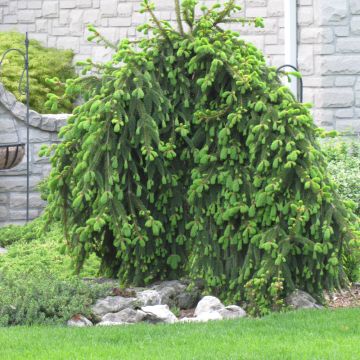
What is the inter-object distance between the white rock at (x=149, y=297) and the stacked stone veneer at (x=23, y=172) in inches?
192

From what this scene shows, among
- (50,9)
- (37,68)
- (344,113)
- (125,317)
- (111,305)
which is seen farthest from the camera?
(50,9)

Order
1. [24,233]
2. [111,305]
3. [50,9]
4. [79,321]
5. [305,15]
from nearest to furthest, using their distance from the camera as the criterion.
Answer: [79,321] < [111,305] < [24,233] < [305,15] < [50,9]

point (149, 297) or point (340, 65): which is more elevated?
point (340, 65)

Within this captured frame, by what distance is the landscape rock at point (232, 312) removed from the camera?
7.37 m

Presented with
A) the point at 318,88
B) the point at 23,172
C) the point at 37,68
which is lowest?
the point at 23,172

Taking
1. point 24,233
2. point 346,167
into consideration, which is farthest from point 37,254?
point 346,167

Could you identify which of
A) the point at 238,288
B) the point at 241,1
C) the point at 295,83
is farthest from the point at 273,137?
the point at 241,1

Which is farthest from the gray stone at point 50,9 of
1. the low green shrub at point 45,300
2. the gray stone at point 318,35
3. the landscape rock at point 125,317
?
the landscape rock at point 125,317

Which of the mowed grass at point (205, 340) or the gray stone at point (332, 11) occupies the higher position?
the gray stone at point (332, 11)

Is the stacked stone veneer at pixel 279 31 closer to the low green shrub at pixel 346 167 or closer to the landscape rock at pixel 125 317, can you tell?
the low green shrub at pixel 346 167

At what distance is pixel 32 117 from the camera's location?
40.8 feet

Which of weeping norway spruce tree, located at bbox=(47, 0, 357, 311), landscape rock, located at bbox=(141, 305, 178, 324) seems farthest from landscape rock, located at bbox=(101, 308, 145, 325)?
weeping norway spruce tree, located at bbox=(47, 0, 357, 311)

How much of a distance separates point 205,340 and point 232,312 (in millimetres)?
1334

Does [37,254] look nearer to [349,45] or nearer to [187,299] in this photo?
[187,299]
